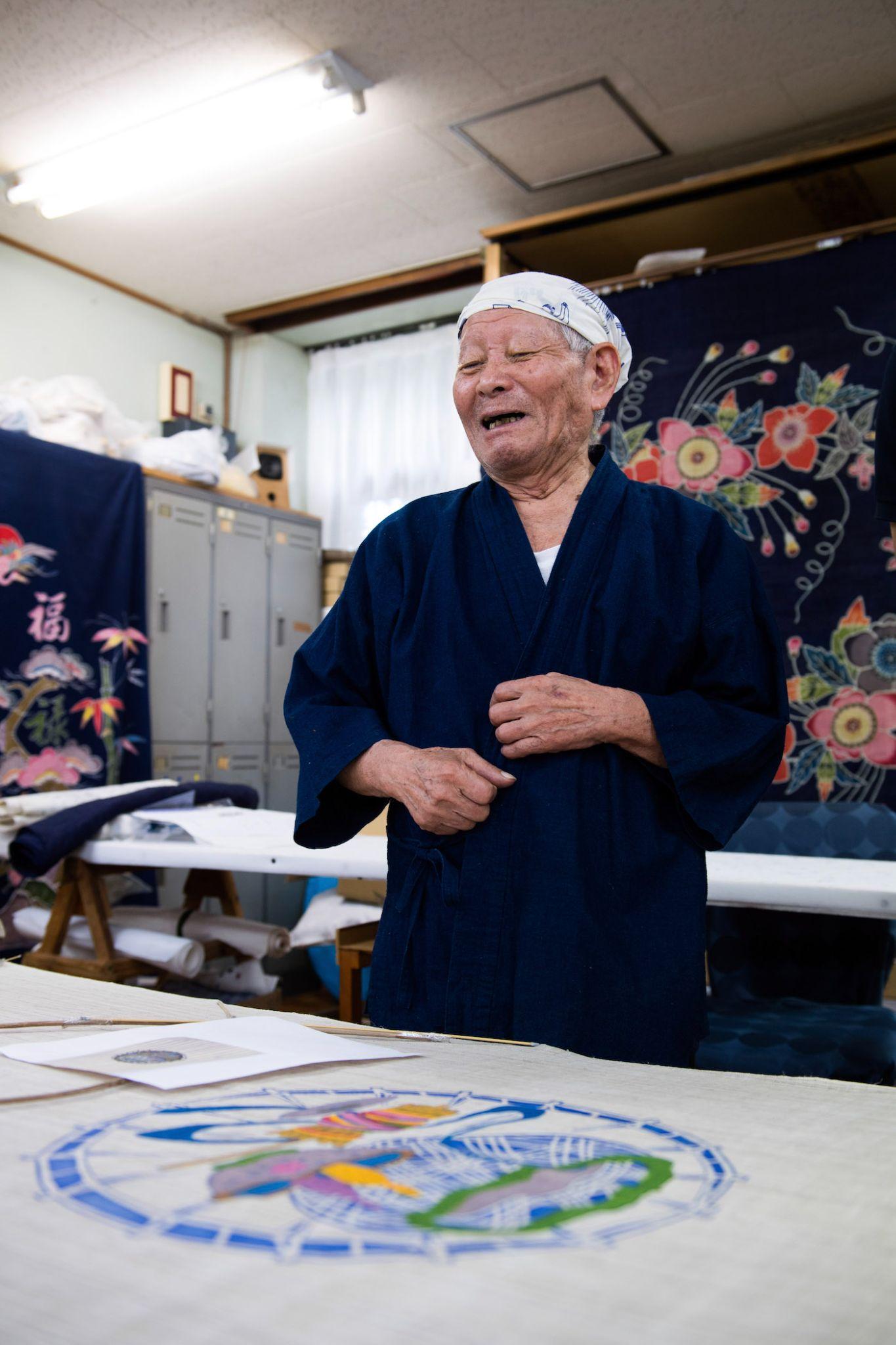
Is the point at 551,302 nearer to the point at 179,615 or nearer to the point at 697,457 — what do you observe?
the point at 697,457

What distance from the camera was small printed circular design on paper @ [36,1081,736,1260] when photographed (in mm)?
476

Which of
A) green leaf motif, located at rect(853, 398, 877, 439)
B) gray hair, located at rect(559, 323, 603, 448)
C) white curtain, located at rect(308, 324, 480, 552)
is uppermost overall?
white curtain, located at rect(308, 324, 480, 552)

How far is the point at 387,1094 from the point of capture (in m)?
0.73

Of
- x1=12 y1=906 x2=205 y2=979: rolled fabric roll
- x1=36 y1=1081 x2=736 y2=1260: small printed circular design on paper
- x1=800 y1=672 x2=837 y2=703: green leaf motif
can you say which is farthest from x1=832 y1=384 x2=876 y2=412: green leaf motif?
x1=36 y1=1081 x2=736 y2=1260: small printed circular design on paper

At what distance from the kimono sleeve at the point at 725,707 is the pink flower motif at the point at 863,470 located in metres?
2.54

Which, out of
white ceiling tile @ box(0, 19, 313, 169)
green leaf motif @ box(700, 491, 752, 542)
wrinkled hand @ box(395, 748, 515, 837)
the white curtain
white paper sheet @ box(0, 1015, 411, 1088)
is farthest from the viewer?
the white curtain

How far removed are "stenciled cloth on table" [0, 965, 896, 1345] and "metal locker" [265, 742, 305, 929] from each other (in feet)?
14.1

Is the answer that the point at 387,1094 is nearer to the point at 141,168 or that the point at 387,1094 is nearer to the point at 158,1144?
the point at 158,1144

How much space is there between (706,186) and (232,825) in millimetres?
2790

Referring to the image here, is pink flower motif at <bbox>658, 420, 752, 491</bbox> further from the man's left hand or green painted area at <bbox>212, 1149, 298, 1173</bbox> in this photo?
green painted area at <bbox>212, 1149, 298, 1173</bbox>

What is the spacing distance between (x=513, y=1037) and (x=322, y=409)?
16.8ft

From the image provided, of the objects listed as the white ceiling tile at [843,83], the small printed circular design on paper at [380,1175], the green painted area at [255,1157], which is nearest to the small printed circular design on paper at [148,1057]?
the small printed circular design on paper at [380,1175]

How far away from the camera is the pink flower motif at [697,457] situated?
3.77 m

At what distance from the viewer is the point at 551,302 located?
130 centimetres
